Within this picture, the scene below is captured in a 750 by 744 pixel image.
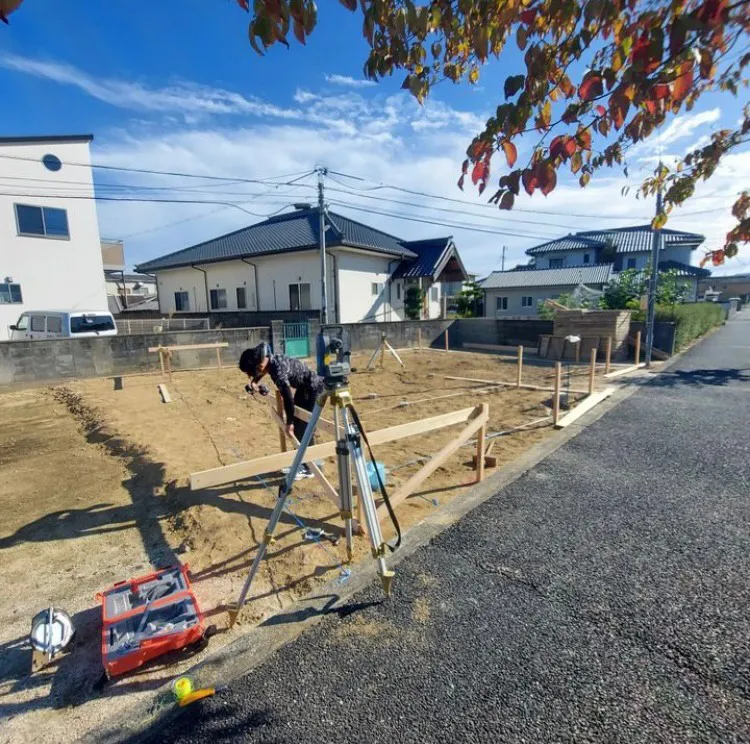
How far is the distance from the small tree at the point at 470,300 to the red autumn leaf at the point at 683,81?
2915 cm

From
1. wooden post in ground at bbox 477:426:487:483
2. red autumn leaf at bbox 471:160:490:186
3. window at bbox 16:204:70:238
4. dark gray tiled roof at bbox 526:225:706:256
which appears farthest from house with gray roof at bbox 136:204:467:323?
dark gray tiled roof at bbox 526:225:706:256

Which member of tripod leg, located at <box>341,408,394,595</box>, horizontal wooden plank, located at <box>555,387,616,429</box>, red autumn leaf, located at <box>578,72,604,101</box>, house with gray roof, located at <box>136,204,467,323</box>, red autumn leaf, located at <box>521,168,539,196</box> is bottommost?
horizontal wooden plank, located at <box>555,387,616,429</box>

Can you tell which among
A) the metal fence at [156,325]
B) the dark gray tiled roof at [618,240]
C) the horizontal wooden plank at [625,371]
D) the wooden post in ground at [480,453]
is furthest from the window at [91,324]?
the dark gray tiled roof at [618,240]

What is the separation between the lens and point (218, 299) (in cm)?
2223

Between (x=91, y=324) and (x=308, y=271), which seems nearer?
(x=91, y=324)

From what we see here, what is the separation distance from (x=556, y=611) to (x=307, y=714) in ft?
5.26

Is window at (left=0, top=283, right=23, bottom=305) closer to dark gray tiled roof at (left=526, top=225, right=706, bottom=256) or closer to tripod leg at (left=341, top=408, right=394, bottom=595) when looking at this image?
tripod leg at (left=341, top=408, right=394, bottom=595)

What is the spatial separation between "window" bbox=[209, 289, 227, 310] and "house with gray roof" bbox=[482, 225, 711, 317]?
62.9ft

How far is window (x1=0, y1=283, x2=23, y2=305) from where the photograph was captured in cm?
1570

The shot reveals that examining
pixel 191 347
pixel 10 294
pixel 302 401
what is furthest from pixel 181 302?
pixel 302 401

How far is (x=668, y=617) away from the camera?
2523mm

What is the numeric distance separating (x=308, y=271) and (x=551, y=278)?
20.0 meters

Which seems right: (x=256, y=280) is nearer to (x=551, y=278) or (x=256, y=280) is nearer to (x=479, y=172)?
(x=479, y=172)

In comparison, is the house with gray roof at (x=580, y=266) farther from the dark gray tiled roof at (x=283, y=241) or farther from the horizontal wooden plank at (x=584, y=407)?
the horizontal wooden plank at (x=584, y=407)
